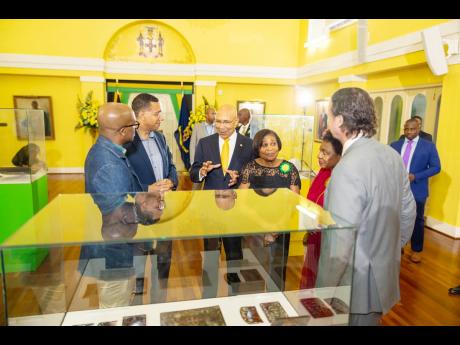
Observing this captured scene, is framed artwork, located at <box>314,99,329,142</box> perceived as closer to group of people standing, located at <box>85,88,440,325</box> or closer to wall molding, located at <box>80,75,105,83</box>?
wall molding, located at <box>80,75,105,83</box>

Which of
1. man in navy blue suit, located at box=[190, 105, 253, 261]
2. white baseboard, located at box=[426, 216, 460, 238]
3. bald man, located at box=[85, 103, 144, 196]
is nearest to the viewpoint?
bald man, located at box=[85, 103, 144, 196]

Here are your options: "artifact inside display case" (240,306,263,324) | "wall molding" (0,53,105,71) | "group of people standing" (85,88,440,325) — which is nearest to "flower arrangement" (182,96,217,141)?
"wall molding" (0,53,105,71)

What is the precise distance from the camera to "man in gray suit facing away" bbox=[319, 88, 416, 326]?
1.52 meters

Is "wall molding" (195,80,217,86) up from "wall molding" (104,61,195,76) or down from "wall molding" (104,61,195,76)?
down

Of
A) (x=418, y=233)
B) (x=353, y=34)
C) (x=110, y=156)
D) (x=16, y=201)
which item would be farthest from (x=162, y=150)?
(x=353, y=34)

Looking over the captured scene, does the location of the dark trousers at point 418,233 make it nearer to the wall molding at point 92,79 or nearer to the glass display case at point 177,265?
the glass display case at point 177,265

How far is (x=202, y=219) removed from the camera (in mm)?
1470

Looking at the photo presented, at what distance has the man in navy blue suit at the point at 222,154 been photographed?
10.3ft

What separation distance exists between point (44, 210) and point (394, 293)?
1714mm

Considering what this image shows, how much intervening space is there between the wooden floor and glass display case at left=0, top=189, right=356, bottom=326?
8 cm

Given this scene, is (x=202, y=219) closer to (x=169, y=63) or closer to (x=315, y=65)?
(x=315, y=65)

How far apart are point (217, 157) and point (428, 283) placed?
271 cm

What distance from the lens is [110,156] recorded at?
6.99 ft

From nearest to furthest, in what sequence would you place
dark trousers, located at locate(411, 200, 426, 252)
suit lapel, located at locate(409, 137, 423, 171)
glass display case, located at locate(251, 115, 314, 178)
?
1. dark trousers, located at locate(411, 200, 426, 252)
2. suit lapel, located at locate(409, 137, 423, 171)
3. glass display case, located at locate(251, 115, 314, 178)
